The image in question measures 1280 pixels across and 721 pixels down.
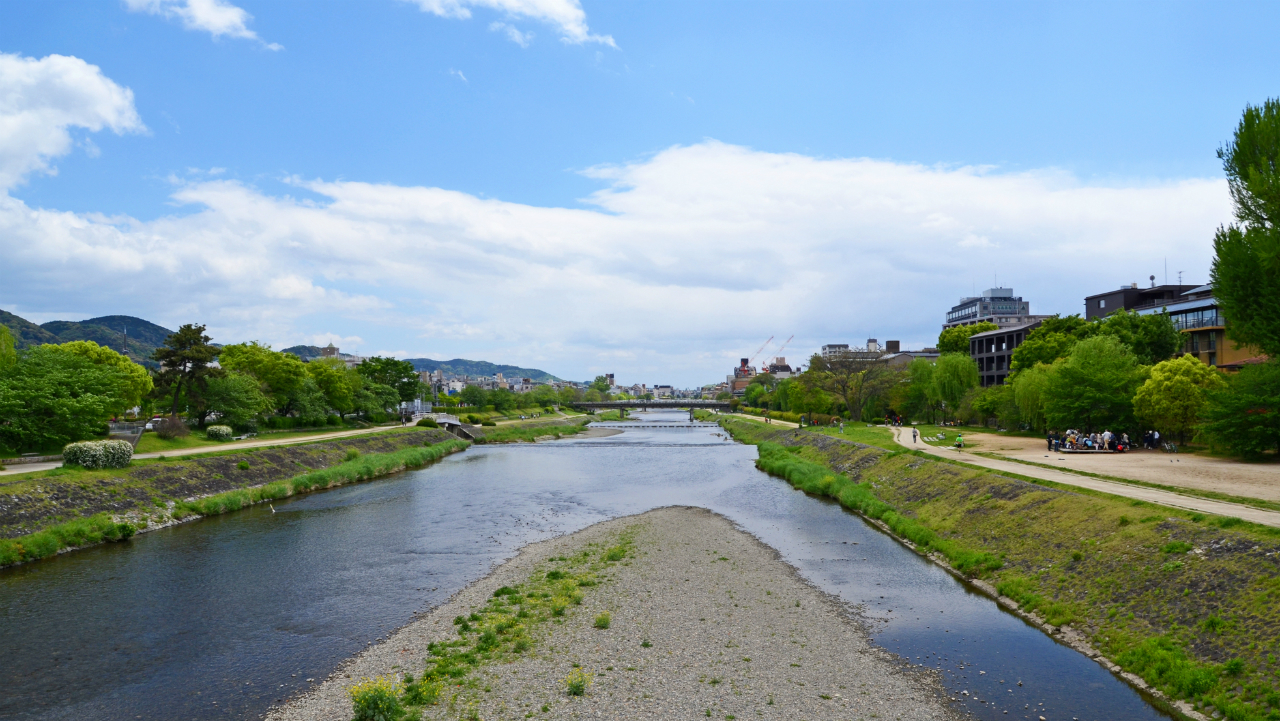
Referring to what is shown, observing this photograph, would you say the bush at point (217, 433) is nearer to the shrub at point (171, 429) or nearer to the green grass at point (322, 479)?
the shrub at point (171, 429)

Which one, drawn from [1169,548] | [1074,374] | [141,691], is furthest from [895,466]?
[141,691]

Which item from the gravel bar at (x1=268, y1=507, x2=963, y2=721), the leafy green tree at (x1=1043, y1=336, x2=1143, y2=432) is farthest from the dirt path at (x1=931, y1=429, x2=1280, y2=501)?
the gravel bar at (x1=268, y1=507, x2=963, y2=721)

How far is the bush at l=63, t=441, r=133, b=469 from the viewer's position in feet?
110

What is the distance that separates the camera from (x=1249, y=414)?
107 feet

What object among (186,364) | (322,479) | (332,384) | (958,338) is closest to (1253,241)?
(322,479)

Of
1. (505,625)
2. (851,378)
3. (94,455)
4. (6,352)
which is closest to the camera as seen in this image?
(505,625)

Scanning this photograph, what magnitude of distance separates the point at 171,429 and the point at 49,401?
12.2m

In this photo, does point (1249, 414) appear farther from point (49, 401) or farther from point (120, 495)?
point (49, 401)

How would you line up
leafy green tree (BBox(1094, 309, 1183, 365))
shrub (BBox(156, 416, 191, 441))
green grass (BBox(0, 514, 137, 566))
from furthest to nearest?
leafy green tree (BBox(1094, 309, 1183, 365))
shrub (BBox(156, 416, 191, 441))
green grass (BBox(0, 514, 137, 566))

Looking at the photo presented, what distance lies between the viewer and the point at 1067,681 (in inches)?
586

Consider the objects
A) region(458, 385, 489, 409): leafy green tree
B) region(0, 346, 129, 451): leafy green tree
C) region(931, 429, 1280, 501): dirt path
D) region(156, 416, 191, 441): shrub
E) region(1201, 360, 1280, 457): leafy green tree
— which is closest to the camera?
region(931, 429, 1280, 501): dirt path

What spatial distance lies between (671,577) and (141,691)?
1494 centimetres

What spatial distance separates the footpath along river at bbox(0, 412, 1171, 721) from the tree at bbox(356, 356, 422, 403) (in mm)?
61966

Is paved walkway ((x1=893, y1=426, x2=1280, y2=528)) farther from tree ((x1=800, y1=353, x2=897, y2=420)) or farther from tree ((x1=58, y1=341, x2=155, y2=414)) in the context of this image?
tree ((x1=58, y1=341, x2=155, y2=414))
